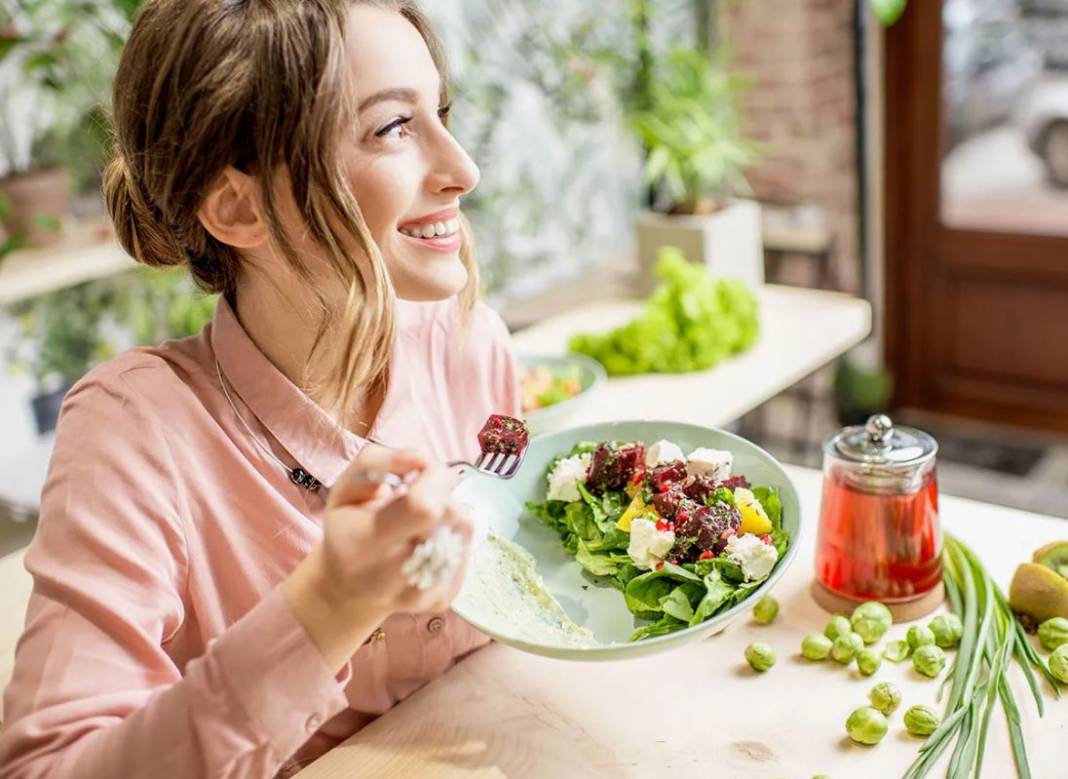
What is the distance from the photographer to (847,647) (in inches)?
44.4

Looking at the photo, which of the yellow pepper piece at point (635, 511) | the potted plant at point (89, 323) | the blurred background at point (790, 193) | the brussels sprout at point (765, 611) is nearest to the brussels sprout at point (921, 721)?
the brussels sprout at point (765, 611)

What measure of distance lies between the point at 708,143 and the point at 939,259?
4.40 ft

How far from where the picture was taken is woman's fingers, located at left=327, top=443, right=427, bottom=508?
79 cm

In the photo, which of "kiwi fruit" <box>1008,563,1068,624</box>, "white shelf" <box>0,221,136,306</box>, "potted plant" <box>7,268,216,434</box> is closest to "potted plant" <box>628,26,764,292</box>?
"potted plant" <box>7,268,216,434</box>

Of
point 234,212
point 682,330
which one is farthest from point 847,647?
point 682,330

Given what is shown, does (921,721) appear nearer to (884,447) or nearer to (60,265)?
(884,447)

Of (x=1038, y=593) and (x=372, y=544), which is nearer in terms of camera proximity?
(x=372, y=544)

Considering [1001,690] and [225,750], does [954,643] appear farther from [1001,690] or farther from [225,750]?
[225,750]

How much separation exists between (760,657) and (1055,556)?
0.38 metres

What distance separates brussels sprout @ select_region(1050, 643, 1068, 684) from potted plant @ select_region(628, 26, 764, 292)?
1886mm

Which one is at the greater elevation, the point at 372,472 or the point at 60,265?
the point at 372,472

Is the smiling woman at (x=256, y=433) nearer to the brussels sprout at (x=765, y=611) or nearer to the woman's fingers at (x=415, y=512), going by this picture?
the woman's fingers at (x=415, y=512)

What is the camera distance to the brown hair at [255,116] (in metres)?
0.95

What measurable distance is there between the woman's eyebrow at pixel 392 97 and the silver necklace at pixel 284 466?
13.1 inches
